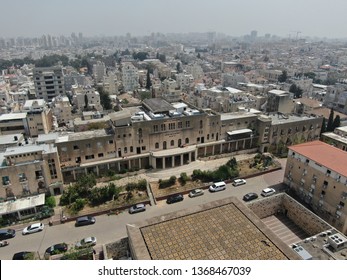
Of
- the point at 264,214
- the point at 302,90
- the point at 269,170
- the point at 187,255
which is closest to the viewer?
the point at 187,255

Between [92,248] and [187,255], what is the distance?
10.4 metres

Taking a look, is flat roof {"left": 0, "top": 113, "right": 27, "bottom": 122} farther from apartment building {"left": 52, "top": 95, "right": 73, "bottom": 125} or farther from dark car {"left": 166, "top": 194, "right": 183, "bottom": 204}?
dark car {"left": 166, "top": 194, "right": 183, "bottom": 204}

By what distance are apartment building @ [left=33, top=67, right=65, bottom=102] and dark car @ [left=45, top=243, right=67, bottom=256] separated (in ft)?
226

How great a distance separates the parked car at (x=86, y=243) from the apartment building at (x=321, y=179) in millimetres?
26445

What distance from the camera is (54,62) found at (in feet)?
562

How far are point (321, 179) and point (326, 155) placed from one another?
3230 mm

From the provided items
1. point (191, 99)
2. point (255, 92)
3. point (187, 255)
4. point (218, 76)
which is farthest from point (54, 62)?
point (187, 255)

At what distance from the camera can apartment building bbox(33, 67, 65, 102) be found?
81875 mm

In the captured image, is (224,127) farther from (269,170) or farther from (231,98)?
(231,98)

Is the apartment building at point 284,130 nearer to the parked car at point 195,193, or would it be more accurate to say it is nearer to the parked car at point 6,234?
the parked car at point 195,193

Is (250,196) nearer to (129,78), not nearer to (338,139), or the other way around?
(338,139)

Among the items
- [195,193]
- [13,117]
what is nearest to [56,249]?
[195,193]

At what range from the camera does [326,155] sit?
3231 centimetres

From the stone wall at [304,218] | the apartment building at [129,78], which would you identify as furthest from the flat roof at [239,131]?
the apartment building at [129,78]
